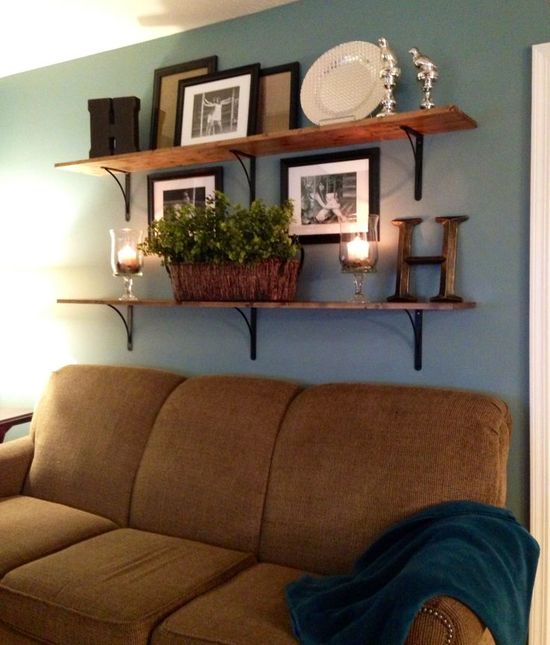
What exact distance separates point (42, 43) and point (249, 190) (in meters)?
1.24

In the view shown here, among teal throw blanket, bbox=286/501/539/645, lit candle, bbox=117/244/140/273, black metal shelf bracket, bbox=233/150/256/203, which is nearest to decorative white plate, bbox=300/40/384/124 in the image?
black metal shelf bracket, bbox=233/150/256/203

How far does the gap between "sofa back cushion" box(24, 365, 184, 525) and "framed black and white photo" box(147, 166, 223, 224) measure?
0.72 metres

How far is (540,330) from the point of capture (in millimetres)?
2031

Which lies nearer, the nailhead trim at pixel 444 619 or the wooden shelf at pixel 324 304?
the nailhead trim at pixel 444 619

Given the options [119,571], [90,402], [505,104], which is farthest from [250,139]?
[119,571]

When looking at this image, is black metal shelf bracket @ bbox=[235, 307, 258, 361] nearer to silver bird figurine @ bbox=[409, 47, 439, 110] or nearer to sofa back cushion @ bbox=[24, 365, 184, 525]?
sofa back cushion @ bbox=[24, 365, 184, 525]

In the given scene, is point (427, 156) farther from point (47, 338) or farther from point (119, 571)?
point (47, 338)

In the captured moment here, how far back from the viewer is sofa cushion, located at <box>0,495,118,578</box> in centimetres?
204

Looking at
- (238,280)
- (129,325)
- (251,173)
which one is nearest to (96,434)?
(129,325)

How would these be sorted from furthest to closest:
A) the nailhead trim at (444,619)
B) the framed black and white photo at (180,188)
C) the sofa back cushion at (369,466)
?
the framed black and white photo at (180,188), the sofa back cushion at (369,466), the nailhead trim at (444,619)

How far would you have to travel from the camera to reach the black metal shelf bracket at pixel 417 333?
223 centimetres

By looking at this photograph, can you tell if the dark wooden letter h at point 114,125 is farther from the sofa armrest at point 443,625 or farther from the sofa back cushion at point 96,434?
the sofa armrest at point 443,625

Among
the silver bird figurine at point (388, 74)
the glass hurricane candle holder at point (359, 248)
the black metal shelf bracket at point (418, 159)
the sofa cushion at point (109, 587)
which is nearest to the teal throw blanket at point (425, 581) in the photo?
the sofa cushion at point (109, 587)

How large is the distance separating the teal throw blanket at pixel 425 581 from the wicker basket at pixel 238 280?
36.1 inches
